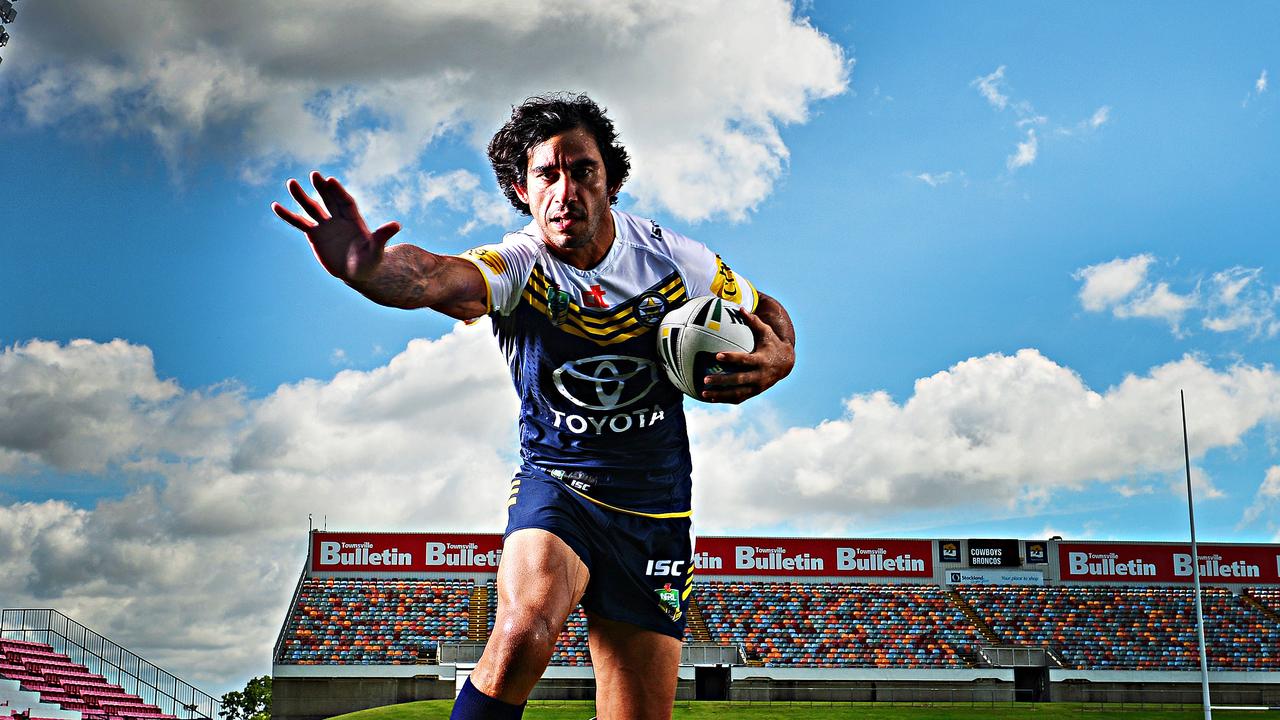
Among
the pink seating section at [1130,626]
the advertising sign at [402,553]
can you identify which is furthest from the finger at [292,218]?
the pink seating section at [1130,626]

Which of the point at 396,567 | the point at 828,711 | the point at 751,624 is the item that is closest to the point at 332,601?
the point at 396,567

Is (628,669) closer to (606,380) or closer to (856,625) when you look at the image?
(606,380)

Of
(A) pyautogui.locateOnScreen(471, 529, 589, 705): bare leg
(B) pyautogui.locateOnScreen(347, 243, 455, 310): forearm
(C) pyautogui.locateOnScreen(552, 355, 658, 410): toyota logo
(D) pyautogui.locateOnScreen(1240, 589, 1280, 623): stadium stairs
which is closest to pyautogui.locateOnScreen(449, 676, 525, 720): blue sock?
(A) pyautogui.locateOnScreen(471, 529, 589, 705): bare leg

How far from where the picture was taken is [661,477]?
6.26 metres

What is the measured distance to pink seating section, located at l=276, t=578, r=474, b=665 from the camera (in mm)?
38875

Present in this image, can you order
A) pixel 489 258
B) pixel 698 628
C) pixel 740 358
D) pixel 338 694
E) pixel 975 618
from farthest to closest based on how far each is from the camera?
1. pixel 975 618
2. pixel 698 628
3. pixel 338 694
4. pixel 740 358
5. pixel 489 258

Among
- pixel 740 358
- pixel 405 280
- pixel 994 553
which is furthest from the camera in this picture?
pixel 994 553

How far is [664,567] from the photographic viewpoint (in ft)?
20.5

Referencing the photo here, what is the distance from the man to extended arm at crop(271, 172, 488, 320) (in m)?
0.37

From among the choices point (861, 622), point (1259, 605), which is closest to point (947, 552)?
point (861, 622)

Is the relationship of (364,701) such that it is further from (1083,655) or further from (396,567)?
(1083,655)

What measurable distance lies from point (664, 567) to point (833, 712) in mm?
32304

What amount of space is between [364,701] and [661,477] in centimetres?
3450

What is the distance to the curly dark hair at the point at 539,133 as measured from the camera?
603 cm
